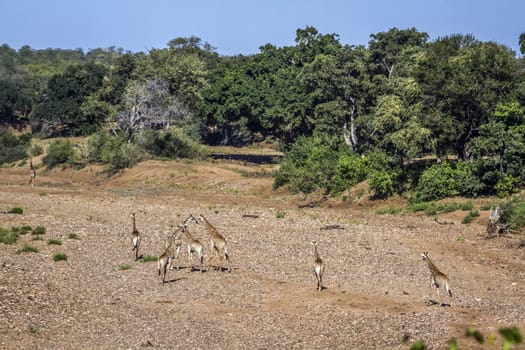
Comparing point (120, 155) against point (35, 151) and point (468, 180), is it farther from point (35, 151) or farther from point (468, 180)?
point (468, 180)

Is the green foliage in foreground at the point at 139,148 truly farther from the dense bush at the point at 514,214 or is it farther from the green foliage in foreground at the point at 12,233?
the dense bush at the point at 514,214

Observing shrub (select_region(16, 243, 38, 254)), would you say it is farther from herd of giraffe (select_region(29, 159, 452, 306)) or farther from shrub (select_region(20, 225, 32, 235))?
herd of giraffe (select_region(29, 159, 452, 306))

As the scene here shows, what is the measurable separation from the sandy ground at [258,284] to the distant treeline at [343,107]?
14.1 feet

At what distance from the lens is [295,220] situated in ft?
116

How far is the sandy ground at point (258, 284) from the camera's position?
53.6 feet

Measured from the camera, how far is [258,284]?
843 inches

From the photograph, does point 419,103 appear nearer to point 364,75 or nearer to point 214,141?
point 364,75

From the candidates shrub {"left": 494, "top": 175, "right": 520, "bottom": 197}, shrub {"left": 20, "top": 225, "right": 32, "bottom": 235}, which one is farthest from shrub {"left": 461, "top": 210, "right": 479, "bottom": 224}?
shrub {"left": 20, "top": 225, "right": 32, "bottom": 235}

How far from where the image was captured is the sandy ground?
16344mm

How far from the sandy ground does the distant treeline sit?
4.31 meters

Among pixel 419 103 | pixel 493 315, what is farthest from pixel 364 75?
pixel 493 315

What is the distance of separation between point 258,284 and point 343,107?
3526 cm

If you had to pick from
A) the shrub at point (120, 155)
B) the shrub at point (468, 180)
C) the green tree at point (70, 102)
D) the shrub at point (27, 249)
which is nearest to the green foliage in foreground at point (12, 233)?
the shrub at point (27, 249)

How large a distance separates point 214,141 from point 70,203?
54193mm
